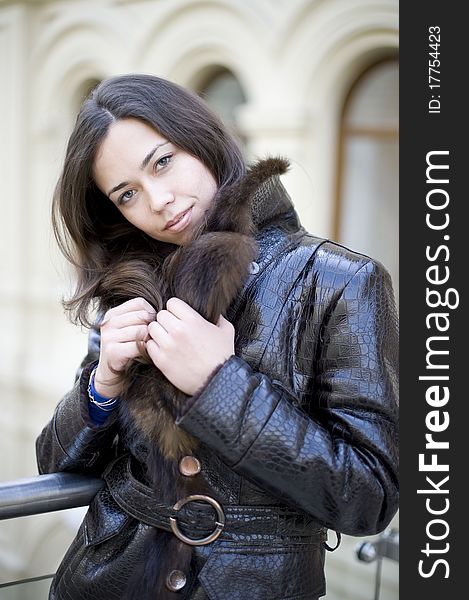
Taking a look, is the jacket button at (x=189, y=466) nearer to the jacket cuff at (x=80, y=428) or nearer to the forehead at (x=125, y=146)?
the jacket cuff at (x=80, y=428)

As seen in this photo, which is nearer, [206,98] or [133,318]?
[133,318]

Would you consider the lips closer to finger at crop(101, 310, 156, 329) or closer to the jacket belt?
finger at crop(101, 310, 156, 329)

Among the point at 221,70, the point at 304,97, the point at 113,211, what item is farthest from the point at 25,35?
the point at 113,211

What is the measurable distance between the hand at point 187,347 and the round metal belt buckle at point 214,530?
204 mm

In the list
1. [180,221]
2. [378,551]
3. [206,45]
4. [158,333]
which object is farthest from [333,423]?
[206,45]

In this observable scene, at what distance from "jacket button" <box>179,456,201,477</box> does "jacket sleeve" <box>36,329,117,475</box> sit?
0.77 feet

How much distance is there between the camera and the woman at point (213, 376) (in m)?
1.35

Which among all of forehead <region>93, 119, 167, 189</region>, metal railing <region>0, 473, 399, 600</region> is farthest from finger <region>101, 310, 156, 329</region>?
metal railing <region>0, 473, 399, 600</region>

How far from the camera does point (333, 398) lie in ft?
4.57

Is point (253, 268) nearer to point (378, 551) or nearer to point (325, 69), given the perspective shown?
point (378, 551)

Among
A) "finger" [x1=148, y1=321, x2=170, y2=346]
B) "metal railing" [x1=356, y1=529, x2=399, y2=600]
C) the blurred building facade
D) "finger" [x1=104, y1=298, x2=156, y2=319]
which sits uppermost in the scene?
the blurred building facade

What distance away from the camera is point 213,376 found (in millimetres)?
1349

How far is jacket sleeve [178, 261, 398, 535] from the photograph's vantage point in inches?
52.2

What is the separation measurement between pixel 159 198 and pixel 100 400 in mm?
383
